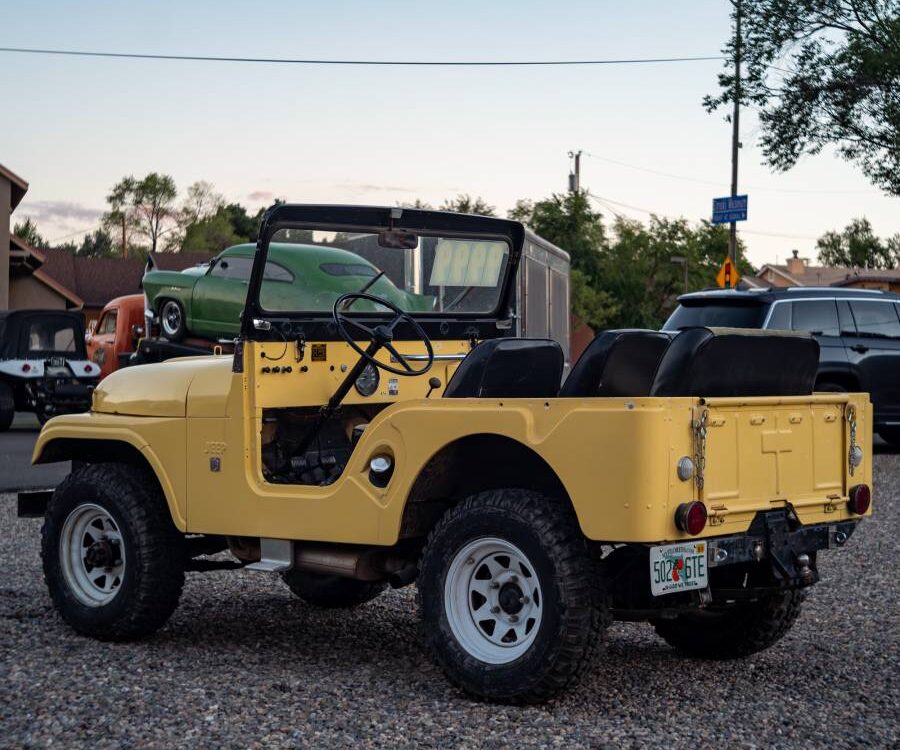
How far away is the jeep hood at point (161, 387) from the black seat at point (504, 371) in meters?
1.26

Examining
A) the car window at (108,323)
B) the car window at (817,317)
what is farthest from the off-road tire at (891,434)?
the car window at (108,323)

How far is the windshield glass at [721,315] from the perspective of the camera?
1450 cm

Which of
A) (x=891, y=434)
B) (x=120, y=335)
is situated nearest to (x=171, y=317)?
(x=120, y=335)

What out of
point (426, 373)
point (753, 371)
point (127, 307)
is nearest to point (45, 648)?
point (426, 373)

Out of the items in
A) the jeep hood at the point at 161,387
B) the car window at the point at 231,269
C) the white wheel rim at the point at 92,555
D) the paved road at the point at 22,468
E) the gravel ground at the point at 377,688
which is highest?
the car window at the point at 231,269

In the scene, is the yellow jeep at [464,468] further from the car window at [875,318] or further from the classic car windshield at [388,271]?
the car window at [875,318]

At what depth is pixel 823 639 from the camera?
6.51 meters

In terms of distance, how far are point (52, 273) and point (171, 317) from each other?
4716 cm

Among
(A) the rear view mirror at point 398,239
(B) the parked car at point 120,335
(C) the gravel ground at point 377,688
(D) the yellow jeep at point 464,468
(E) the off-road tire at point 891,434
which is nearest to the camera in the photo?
(C) the gravel ground at point 377,688

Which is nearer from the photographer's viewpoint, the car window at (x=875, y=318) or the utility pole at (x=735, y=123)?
the car window at (x=875, y=318)

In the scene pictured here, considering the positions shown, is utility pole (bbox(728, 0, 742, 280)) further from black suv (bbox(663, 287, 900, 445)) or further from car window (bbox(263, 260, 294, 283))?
car window (bbox(263, 260, 294, 283))

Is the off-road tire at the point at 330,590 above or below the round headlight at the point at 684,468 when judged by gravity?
below

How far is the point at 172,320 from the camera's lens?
19.5 m

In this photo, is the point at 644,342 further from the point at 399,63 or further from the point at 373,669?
the point at 399,63
